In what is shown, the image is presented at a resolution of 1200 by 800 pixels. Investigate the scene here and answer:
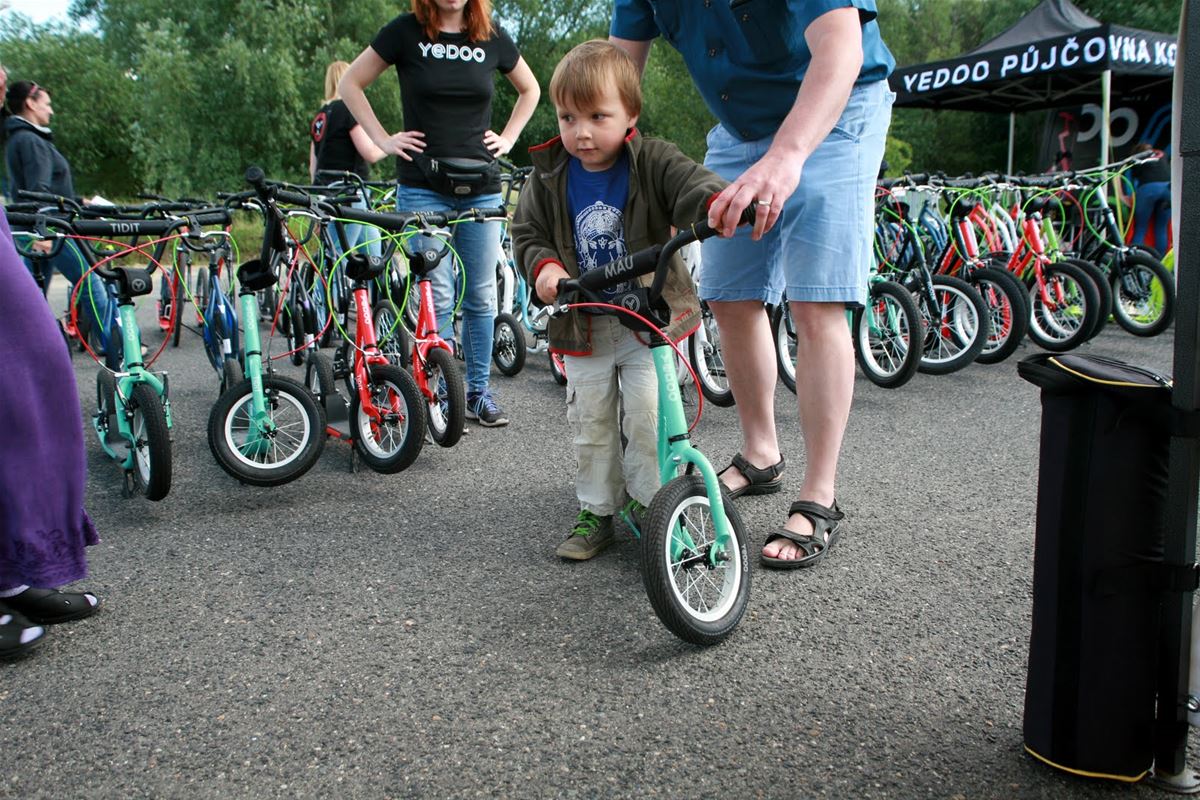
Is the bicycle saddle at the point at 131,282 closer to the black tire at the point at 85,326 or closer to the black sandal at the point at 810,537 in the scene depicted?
the black tire at the point at 85,326

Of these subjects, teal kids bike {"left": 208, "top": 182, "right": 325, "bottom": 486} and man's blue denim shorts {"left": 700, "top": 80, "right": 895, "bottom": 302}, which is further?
teal kids bike {"left": 208, "top": 182, "right": 325, "bottom": 486}

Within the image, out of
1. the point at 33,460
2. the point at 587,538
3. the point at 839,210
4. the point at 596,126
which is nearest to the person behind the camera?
the point at 33,460

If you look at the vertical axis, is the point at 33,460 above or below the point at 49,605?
above

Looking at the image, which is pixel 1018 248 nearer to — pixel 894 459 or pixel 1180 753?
pixel 894 459

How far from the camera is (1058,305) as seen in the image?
6816 millimetres

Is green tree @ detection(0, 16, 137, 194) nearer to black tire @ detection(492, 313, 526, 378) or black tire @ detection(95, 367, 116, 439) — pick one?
black tire @ detection(492, 313, 526, 378)

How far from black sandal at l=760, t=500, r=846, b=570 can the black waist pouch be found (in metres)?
2.29

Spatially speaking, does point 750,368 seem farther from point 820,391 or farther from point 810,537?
point 810,537

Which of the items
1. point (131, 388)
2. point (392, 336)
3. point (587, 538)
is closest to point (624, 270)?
point (587, 538)

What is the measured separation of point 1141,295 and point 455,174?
531 cm

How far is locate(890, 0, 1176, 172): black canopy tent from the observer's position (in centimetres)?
1062

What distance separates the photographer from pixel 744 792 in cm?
188

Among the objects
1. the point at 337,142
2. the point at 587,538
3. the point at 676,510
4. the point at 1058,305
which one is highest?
the point at 337,142

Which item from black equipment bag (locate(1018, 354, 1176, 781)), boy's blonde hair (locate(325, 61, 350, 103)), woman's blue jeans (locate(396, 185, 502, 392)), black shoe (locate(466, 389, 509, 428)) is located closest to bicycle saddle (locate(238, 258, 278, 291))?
woman's blue jeans (locate(396, 185, 502, 392))
